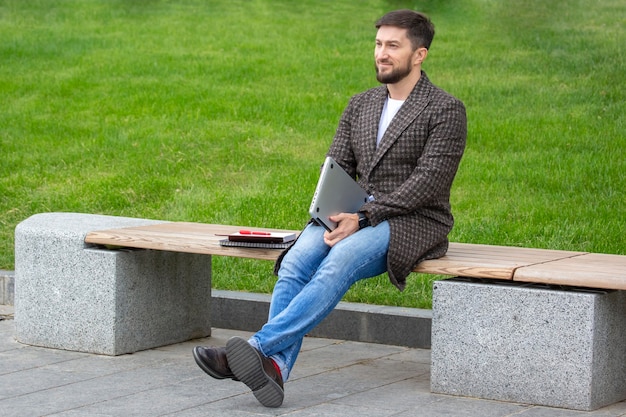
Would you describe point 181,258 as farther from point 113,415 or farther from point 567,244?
point 567,244

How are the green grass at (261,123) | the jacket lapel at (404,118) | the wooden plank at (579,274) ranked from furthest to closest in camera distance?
the green grass at (261,123) → the jacket lapel at (404,118) → the wooden plank at (579,274)

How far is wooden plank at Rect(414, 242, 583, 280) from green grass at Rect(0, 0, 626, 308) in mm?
1111

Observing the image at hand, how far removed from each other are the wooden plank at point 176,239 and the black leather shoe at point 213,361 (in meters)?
0.66

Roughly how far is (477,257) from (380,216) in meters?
0.50

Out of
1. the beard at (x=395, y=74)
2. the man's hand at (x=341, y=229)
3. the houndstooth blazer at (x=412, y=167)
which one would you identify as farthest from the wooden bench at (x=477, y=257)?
the beard at (x=395, y=74)

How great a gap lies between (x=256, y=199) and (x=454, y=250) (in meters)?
3.51

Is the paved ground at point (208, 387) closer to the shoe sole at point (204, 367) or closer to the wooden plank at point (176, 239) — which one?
the shoe sole at point (204, 367)

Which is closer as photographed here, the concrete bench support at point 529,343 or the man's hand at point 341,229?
the concrete bench support at point 529,343

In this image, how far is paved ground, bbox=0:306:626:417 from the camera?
15.6ft

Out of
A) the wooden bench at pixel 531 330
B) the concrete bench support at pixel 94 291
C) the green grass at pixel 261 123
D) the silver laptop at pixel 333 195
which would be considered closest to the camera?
the wooden bench at pixel 531 330

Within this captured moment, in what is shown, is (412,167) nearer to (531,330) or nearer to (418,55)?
(418,55)

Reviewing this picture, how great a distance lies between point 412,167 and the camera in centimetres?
526

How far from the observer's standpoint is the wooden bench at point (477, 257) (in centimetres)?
473

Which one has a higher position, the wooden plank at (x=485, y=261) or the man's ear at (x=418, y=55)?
the man's ear at (x=418, y=55)
